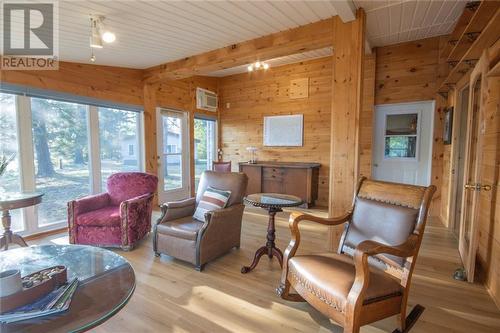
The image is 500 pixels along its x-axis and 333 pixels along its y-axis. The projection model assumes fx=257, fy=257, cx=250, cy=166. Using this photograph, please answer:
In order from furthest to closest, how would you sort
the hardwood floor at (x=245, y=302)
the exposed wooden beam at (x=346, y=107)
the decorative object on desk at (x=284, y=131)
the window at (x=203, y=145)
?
the window at (x=203, y=145)
the decorative object on desk at (x=284, y=131)
the exposed wooden beam at (x=346, y=107)
the hardwood floor at (x=245, y=302)

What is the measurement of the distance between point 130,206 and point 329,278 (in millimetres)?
2281

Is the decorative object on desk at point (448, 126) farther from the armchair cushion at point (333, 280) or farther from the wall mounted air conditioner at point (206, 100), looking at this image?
Answer: the wall mounted air conditioner at point (206, 100)

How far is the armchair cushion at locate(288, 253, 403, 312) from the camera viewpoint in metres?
1.42

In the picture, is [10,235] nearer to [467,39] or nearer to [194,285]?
[194,285]

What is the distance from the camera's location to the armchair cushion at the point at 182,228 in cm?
248

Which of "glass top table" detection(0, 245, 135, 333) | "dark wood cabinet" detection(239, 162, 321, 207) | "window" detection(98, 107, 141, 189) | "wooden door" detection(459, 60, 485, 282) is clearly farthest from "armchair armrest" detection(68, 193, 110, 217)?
"wooden door" detection(459, 60, 485, 282)

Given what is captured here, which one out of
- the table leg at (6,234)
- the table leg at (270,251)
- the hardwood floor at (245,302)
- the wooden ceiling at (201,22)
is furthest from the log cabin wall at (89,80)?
the table leg at (270,251)

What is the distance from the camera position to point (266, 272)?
244 centimetres

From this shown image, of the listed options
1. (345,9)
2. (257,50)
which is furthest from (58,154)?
(345,9)

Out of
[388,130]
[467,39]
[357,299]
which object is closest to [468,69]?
[467,39]

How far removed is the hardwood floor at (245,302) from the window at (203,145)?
3.32m

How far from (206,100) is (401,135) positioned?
3995 millimetres

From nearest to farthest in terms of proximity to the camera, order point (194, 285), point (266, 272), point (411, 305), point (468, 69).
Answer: point (411, 305) < point (194, 285) < point (266, 272) < point (468, 69)

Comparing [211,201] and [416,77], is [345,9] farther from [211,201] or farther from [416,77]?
[416,77]
